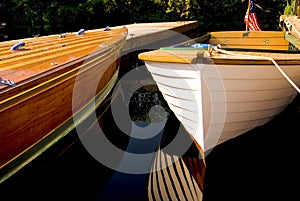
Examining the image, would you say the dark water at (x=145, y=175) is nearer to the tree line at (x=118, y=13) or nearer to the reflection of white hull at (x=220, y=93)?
the reflection of white hull at (x=220, y=93)

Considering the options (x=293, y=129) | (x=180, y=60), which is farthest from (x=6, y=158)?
(x=293, y=129)

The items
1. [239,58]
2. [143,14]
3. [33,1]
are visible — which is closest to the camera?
[239,58]

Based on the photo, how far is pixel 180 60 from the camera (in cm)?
400

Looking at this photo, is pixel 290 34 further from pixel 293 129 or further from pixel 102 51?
pixel 102 51

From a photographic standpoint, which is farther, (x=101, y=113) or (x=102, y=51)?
(x=101, y=113)

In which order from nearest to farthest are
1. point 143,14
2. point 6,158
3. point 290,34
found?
1. point 6,158
2. point 290,34
3. point 143,14

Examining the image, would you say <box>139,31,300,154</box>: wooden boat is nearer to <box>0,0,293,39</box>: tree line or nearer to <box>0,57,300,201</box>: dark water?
<box>0,57,300,201</box>: dark water

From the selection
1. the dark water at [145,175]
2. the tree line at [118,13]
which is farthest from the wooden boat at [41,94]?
the tree line at [118,13]

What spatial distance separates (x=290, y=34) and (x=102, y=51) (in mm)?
4222

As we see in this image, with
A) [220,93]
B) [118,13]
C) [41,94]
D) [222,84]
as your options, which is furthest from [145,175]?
[118,13]

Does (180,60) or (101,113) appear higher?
(180,60)

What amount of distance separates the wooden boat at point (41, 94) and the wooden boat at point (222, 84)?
1239mm

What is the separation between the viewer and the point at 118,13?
22.1 m

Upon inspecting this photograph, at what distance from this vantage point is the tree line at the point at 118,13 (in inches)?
813
